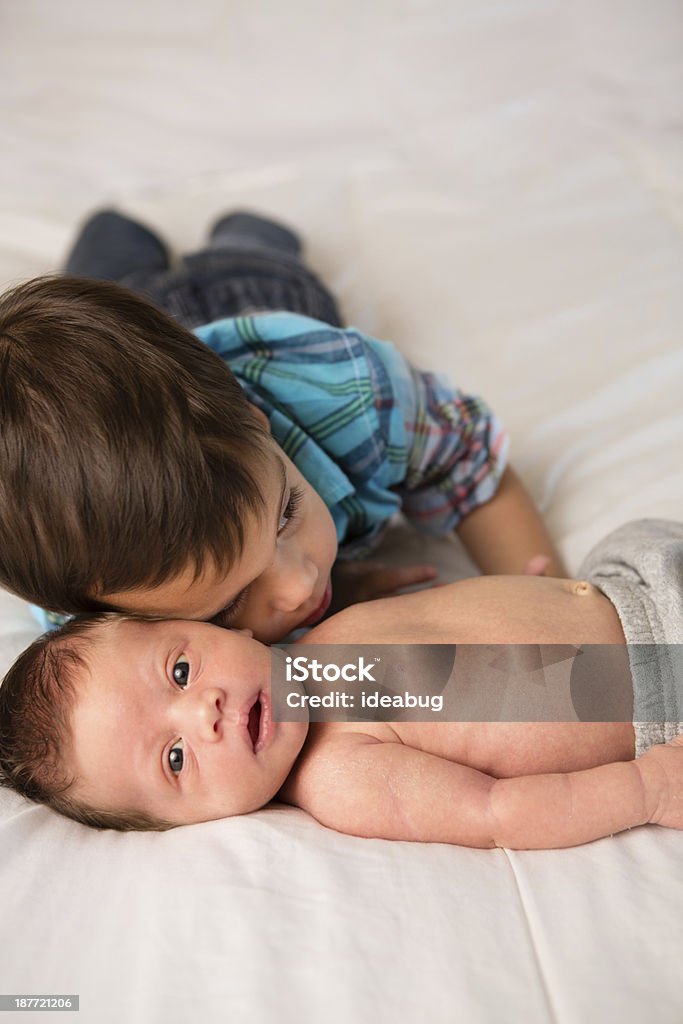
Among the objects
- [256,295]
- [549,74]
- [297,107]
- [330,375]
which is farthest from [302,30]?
[330,375]

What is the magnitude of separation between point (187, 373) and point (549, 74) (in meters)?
1.31

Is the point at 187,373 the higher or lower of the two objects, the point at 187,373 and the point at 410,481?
the higher

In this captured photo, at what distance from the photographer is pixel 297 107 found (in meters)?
1.79

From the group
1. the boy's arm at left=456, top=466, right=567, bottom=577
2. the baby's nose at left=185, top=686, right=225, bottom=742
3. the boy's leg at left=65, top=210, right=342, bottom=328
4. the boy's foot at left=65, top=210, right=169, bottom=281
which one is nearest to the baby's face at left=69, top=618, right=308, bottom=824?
the baby's nose at left=185, top=686, right=225, bottom=742

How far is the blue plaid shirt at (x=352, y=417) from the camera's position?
102 cm

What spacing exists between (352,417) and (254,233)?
0.61 metres

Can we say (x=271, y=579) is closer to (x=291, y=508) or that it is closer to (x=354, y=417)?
(x=291, y=508)

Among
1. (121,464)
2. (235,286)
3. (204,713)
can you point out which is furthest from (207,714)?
(235,286)

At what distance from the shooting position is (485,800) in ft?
2.39

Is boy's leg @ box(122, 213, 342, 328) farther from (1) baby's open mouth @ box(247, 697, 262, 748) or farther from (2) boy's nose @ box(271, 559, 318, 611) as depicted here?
(1) baby's open mouth @ box(247, 697, 262, 748)

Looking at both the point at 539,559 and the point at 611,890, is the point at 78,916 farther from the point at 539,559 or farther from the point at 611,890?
the point at 539,559

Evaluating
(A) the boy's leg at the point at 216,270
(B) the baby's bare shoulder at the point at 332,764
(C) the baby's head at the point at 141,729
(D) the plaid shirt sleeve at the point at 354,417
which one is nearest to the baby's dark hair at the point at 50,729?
(C) the baby's head at the point at 141,729

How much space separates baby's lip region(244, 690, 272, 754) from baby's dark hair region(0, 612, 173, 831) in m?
0.10

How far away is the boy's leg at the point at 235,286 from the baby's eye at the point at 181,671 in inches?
25.4
